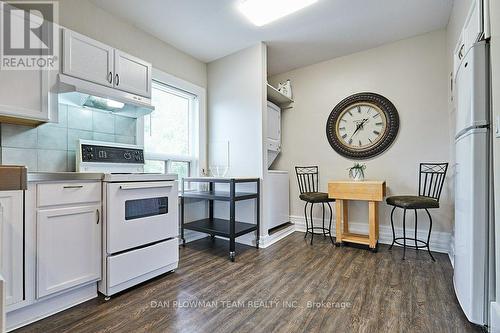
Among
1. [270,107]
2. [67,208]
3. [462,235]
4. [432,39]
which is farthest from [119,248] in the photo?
[432,39]

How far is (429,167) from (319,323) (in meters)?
2.34

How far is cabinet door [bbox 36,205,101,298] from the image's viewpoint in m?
1.44

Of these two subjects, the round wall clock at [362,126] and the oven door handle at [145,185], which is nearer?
the oven door handle at [145,185]

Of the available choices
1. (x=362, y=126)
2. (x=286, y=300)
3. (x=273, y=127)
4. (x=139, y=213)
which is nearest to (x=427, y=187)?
(x=362, y=126)

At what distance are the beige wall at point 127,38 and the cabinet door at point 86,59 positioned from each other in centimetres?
36

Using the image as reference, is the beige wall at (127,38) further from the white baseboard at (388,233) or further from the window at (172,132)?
the white baseboard at (388,233)

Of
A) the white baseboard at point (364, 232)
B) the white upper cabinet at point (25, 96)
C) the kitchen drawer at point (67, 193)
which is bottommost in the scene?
the white baseboard at point (364, 232)

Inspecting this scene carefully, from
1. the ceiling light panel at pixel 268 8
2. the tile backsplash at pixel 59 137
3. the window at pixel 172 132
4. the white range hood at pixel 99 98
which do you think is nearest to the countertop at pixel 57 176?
the tile backsplash at pixel 59 137

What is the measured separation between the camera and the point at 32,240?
4.63 feet

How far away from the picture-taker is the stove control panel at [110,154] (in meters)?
2.00

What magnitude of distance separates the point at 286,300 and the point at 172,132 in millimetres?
2321

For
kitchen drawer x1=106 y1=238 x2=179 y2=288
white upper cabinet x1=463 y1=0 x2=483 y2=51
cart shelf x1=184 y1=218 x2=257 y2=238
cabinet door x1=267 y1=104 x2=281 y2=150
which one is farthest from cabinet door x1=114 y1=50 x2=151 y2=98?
white upper cabinet x1=463 y1=0 x2=483 y2=51

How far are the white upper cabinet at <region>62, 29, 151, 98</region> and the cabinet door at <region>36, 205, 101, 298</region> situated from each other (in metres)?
1.05

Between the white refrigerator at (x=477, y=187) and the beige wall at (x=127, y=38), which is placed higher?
the beige wall at (x=127, y=38)
